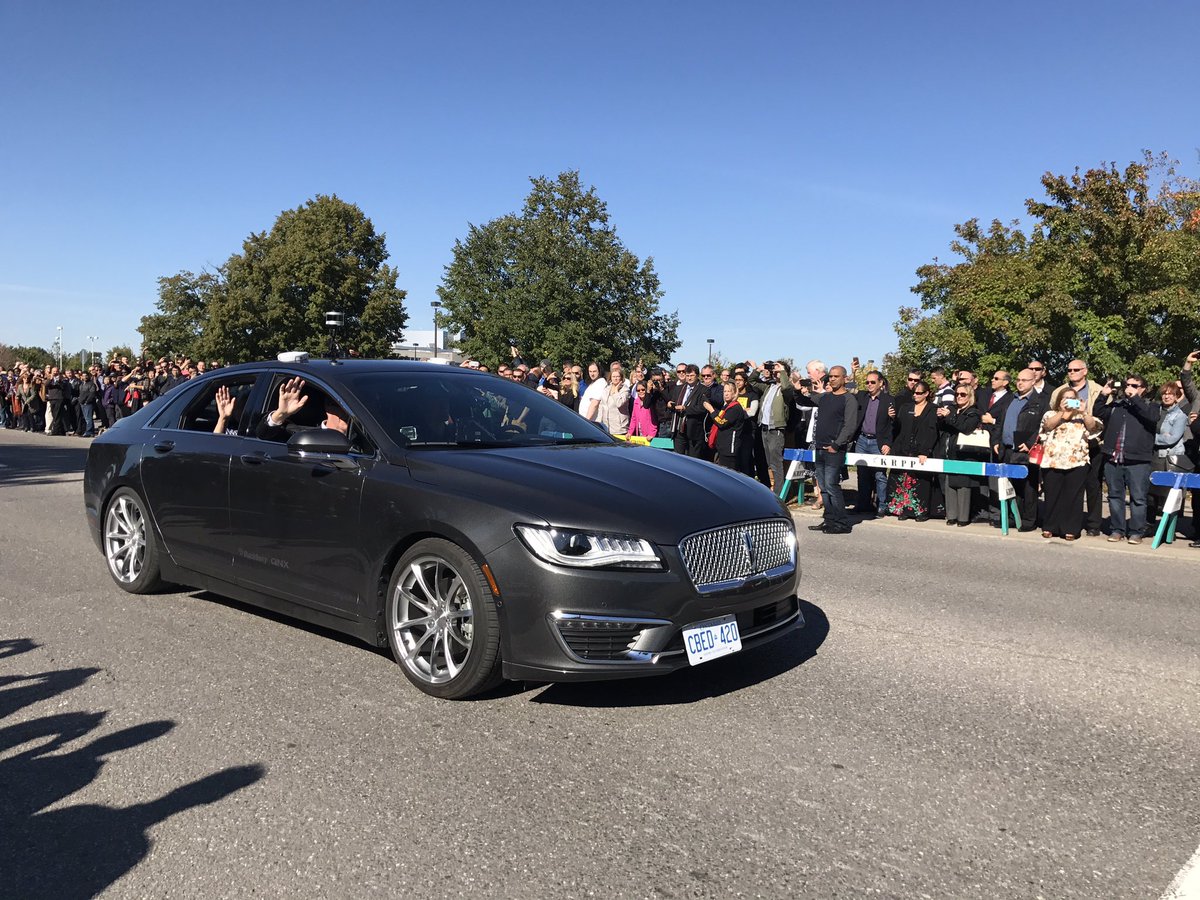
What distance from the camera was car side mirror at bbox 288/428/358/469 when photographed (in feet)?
16.7

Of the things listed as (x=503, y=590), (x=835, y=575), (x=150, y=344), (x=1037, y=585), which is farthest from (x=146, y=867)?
(x=150, y=344)

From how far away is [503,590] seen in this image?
4.33 metres

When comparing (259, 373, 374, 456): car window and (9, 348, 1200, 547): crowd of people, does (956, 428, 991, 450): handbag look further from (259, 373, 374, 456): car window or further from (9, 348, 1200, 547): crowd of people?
(259, 373, 374, 456): car window

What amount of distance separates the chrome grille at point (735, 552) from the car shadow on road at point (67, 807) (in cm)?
198

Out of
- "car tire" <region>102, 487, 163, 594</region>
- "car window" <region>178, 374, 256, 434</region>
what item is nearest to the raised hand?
"car window" <region>178, 374, 256, 434</region>

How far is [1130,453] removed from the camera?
11.0 meters

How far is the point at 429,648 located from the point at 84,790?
62.6 inches

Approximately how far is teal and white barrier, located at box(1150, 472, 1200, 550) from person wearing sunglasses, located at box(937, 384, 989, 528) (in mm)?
1993

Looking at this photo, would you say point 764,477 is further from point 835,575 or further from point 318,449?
point 318,449

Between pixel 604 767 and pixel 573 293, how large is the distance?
62.6m

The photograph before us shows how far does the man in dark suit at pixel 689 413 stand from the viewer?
15.1 m

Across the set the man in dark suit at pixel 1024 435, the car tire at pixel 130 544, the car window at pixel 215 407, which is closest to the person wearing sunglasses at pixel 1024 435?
the man in dark suit at pixel 1024 435

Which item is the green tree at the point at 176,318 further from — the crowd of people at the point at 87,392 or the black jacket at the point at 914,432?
the black jacket at the point at 914,432

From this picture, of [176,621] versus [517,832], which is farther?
[176,621]
